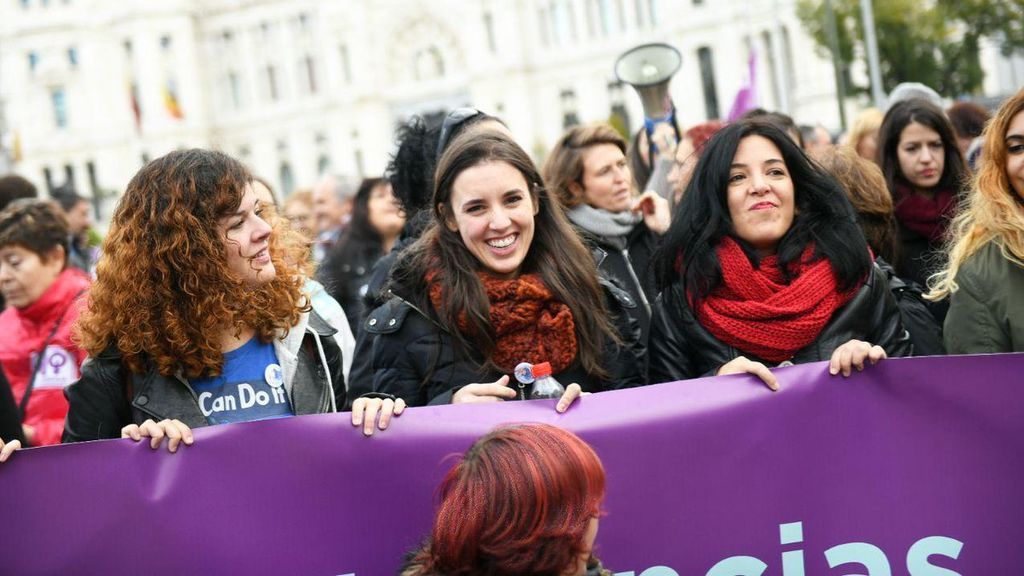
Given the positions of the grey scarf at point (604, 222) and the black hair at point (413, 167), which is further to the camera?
the grey scarf at point (604, 222)

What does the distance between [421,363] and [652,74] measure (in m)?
4.03

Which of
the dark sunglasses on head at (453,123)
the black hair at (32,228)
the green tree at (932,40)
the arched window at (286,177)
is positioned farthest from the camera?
the arched window at (286,177)

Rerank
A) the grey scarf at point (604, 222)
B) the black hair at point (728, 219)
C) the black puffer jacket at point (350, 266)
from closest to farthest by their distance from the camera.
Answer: the black hair at point (728, 219), the grey scarf at point (604, 222), the black puffer jacket at point (350, 266)

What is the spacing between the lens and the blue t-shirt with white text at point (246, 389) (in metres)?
2.94

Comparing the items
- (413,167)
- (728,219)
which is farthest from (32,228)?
(728,219)

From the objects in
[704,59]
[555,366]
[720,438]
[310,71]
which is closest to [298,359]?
[555,366]

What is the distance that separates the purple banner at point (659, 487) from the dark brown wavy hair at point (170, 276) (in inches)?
10.4

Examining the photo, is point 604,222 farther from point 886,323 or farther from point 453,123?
point 886,323

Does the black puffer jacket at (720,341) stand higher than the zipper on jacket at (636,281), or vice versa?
the zipper on jacket at (636,281)

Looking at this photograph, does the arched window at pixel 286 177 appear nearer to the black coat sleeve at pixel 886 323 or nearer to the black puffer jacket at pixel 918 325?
the black puffer jacket at pixel 918 325

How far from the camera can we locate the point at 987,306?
2.96 metres

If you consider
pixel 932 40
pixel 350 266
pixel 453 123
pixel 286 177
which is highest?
pixel 286 177

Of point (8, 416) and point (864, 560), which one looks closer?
point (864, 560)

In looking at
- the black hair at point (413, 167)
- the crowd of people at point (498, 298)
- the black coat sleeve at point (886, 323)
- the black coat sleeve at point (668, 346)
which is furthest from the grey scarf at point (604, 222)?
the black coat sleeve at point (886, 323)
